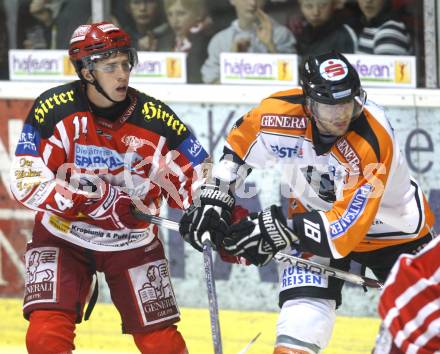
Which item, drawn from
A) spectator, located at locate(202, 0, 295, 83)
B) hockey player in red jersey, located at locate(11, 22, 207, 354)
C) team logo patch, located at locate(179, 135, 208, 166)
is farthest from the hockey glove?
spectator, located at locate(202, 0, 295, 83)

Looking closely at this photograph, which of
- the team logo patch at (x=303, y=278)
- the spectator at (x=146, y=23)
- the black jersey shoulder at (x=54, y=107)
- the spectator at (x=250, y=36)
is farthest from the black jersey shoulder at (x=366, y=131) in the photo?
the spectator at (x=146, y=23)

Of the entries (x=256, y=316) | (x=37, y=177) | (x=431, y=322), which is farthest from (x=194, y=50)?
(x=431, y=322)

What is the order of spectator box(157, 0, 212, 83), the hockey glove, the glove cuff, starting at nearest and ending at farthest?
1. the glove cuff
2. the hockey glove
3. spectator box(157, 0, 212, 83)

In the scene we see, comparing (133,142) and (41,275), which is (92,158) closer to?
(133,142)

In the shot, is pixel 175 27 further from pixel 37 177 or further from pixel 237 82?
pixel 37 177

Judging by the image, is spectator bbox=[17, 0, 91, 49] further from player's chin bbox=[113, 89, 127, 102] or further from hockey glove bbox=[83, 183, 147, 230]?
hockey glove bbox=[83, 183, 147, 230]

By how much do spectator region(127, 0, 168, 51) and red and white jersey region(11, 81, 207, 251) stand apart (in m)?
1.72

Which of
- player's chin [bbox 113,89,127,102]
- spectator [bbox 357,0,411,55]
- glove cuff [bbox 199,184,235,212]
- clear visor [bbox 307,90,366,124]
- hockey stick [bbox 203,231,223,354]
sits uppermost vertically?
spectator [bbox 357,0,411,55]

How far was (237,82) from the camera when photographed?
5.98m

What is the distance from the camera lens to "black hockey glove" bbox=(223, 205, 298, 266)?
4031 mm

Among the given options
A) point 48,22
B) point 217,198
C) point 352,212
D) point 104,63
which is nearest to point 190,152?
point 217,198

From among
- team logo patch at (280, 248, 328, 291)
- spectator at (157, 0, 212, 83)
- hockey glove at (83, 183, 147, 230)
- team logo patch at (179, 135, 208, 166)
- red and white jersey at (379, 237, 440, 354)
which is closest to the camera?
red and white jersey at (379, 237, 440, 354)

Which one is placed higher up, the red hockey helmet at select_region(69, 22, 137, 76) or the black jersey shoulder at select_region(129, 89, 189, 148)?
the red hockey helmet at select_region(69, 22, 137, 76)

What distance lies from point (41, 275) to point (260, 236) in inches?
35.9
